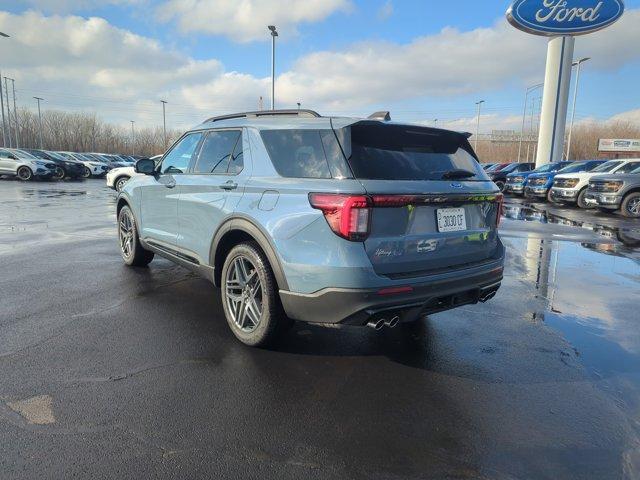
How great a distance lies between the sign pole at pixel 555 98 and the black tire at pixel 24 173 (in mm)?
28789

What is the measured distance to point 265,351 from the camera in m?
3.79

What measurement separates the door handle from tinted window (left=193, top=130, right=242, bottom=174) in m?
0.17

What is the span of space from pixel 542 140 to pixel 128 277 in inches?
1104

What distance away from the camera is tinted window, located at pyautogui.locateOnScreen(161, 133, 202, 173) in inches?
196

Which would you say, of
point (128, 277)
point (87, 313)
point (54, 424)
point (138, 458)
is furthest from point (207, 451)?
point (128, 277)

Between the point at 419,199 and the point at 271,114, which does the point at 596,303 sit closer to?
the point at 419,199

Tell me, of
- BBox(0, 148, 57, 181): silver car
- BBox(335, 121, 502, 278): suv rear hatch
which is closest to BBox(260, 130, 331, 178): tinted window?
BBox(335, 121, 502, 278): suv rear hatch

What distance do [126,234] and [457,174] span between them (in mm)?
4713

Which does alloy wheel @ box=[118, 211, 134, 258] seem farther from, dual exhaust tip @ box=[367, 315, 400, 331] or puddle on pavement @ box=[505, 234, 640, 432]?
puddle on pavement @ box=[505, 234, 640, 432]

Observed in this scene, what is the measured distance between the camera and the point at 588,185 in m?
16.2

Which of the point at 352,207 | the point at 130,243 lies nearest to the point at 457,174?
the point at 352,207

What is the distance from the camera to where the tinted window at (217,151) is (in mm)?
4262

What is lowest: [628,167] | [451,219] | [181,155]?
[451,219]

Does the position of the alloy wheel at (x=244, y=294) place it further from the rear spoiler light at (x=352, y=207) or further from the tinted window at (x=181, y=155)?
the tinted window at (x=181, y=155)
